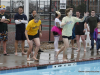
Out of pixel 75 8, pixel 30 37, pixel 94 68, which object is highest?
pixel 75 8

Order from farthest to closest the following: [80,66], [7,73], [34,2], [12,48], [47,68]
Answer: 1. [34,2]
2. [12,48]
3. [80,66]
4. [47,68]
5. [7,73]

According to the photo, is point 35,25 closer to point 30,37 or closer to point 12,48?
point 30,37

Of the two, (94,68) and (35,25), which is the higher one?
(35,25)

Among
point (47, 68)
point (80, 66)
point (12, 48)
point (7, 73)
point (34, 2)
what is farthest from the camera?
point (34, 2)

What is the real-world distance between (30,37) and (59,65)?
1254 millimetres

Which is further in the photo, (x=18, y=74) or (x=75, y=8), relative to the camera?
(x=75, y=8)

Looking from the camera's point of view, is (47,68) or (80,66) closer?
(47,68)

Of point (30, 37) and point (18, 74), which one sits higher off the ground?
point (30, 37)

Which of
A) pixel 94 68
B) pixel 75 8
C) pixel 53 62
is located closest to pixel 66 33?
pixel 53 62

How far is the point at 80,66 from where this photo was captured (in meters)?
6.91

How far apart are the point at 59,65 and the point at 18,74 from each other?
1.39 metres

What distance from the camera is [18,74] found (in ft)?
19.1

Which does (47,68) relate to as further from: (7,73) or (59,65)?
(7,73)

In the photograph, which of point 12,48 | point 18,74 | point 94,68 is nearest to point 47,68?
point 18,74
